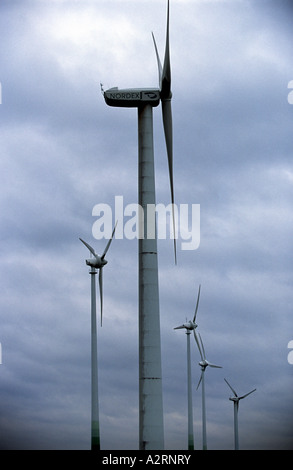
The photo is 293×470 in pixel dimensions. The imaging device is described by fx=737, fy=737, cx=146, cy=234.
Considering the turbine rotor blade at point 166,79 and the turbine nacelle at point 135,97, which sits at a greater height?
the turbine rotor blade at point 166,79

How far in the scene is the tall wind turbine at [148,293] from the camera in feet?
152

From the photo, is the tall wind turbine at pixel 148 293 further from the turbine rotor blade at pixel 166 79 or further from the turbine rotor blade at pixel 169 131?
the turbine rotor blade at pixel 169 131

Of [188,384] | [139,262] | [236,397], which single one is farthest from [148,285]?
[236,397]

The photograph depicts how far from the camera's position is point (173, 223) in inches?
2050

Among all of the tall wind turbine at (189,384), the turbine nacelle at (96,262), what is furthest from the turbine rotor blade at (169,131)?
the tall wind turbine at (189,384)

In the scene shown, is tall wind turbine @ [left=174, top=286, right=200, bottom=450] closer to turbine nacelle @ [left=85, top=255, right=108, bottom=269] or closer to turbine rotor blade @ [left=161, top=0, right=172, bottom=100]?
turbine nacelle @ [left=85, top=255, right=108, bottom=269]

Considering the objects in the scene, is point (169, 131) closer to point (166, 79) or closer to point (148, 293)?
point (166, 79)

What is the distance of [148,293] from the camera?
156ft

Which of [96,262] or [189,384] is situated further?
[189,384]

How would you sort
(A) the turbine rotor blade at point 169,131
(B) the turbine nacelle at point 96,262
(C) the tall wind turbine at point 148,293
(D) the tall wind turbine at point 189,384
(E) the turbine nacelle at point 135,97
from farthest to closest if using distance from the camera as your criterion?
(D) the tall wind turbine at point 189,384, (B) the turbine nacelle at point 96,262, (A) the turbine rotor blade at point 169,131, (E) the turbine nacelle at point 135,97, (C) the tall wind turbine at point 148,293

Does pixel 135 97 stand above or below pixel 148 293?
above

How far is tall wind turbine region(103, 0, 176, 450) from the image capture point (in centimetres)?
4638

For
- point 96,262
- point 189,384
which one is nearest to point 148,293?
point 96,262
